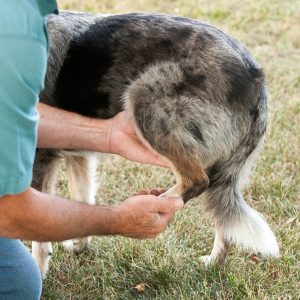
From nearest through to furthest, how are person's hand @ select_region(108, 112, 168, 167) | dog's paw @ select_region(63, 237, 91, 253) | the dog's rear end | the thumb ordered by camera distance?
the thumb
the dog's rear end
person's hand @ select_region(108, 112, 168, 167)
dog's paw @ select_region(63, 237, 91, 253)

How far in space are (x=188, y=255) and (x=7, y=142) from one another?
185cm

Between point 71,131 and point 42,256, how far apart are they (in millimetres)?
826

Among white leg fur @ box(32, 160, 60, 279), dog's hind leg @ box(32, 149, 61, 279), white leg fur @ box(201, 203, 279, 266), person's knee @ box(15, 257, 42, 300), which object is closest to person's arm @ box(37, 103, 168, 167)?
dog's hind leg @ box(32, 149, 61, 279)

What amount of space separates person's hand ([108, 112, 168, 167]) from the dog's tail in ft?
1.03

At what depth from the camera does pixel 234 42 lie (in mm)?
3070

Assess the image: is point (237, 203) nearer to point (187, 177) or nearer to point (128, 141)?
point (187, 177)

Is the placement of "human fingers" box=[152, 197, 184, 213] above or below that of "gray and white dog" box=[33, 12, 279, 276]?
below

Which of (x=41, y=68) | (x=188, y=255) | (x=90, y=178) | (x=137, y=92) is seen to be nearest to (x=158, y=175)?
(x=90, y=178)

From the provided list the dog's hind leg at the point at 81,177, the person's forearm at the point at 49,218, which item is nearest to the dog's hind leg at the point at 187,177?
the person's forearm at the point at 49,218

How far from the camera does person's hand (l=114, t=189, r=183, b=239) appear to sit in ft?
8.48

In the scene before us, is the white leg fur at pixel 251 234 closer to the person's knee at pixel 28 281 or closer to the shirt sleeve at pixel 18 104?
the person's knee at pixel 28 281

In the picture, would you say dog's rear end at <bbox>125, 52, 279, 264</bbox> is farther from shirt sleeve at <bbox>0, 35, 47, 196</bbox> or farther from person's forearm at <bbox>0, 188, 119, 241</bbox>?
shirt sleeve at <bbox>0, 35, 47, 196</bbox>

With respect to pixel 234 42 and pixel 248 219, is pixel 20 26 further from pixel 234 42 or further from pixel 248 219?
pixel 248 219

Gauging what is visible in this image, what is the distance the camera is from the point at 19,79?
1883 mm
